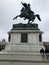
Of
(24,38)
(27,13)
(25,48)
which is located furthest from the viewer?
Result: (27,13)

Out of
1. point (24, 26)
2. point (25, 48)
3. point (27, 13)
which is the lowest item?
point (25, 48)

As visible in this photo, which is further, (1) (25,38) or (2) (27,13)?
(2) (27,13)

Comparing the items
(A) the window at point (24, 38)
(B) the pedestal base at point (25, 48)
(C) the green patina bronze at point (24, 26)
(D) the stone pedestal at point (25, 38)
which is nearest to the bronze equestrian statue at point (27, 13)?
(C) the green patina bronze at point (24, 26)

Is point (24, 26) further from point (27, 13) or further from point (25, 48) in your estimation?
point (25, 48)

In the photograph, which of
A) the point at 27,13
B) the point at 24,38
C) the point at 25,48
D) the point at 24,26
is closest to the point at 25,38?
the point at 24,38

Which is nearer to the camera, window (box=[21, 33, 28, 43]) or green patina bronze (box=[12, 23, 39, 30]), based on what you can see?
window (box=[21, 33, 28, 43])

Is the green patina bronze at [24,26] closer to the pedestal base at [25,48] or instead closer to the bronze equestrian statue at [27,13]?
the bronze equestrian statue at [27,13]

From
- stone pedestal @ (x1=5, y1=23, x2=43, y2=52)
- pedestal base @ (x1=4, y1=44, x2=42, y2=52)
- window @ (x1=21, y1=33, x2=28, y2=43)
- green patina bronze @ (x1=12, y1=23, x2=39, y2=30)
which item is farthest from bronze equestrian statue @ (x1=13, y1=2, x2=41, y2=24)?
pedestal base @ (x1=4, y1=44, x2=42, y2=52)

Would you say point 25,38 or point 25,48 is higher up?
point 25,38

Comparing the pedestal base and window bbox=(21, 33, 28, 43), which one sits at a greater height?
window bbox=(21, 33, 28, 43)

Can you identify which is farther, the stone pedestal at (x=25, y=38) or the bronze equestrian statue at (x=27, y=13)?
the bronze equestrian statue at (x=27, y=13)

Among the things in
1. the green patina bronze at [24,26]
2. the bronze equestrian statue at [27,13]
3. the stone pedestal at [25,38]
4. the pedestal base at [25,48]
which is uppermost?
the bronze equestrian statue at [27,13]

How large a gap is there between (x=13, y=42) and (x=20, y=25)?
249 cm

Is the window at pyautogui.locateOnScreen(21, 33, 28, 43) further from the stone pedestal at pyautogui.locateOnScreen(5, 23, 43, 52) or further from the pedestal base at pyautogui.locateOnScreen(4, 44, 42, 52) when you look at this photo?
the pedestal base at pyautogui.locateOnScreen(4, 44, 42, 52)
